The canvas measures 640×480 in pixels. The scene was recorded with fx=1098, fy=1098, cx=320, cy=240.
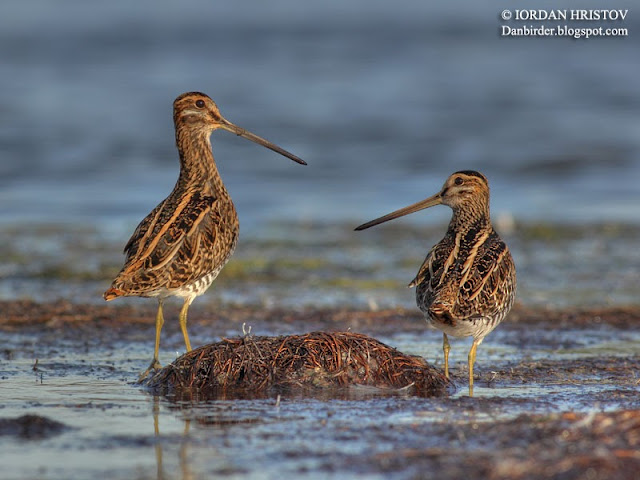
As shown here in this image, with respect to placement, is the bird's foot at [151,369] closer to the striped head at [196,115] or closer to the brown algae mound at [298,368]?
the brown algae mound at [298,368]

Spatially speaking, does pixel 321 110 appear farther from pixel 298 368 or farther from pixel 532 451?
pixel 532 451

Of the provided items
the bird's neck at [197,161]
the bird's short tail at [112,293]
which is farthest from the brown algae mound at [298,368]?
the bird's neck at [197,161]

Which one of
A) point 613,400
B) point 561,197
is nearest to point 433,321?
point 613,400

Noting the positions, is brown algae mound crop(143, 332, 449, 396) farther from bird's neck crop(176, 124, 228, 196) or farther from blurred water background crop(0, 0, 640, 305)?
blurred water background crop(0, 0, 640, 305)

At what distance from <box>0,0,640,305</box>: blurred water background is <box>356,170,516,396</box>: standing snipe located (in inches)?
99.5

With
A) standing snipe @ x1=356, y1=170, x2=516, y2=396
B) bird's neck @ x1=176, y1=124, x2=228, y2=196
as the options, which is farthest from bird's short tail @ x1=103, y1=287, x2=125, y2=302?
standing snipe @ x1=356, y1=170, x2=516, y2=396

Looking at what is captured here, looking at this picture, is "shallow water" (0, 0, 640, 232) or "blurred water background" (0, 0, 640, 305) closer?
"blurred water background" (0, 0, 640, 305)

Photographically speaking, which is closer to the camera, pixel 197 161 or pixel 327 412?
pixel 327 412

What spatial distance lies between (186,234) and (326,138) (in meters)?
13.7

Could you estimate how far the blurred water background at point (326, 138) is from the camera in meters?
12.4

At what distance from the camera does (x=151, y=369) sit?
756 centimetres

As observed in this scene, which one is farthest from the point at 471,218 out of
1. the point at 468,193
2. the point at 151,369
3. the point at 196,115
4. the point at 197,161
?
the point at 151,369

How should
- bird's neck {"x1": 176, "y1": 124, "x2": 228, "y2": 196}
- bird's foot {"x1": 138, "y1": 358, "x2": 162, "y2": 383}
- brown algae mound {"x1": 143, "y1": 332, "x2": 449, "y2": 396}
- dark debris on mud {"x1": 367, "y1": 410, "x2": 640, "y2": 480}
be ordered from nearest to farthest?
dark debris on mud {"x1": 367, "y1": 410, "x2": 640, "y2": 480} < brown algae mound {"x1": 143, "y1": 332, "x2": 449, "y2": 396} < bird's foot {"x1": 138, "y1": 358, "x2": 162, "y2": 383} < bird's neck {"x1": 176, "y1": 124, "x2": 228, "y2": 196}

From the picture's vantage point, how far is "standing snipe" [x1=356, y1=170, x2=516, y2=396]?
709cm
